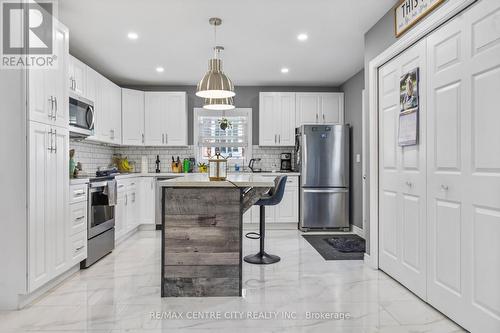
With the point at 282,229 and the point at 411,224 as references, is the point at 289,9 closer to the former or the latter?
the point at 411,224

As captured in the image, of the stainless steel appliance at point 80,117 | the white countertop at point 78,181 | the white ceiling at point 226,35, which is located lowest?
the white countertop at point 78,181

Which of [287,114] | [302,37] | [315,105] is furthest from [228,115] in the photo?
[302,37]

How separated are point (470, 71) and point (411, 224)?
1.30 metres

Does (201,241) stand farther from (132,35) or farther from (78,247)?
(132,35)

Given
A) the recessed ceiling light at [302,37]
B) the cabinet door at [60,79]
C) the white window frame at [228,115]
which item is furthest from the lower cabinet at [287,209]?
the cabinet door at [60,79]

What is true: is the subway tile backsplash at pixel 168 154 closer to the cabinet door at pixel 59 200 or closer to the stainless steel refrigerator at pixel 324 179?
the stainless steel refrigerator at pixel 324 179

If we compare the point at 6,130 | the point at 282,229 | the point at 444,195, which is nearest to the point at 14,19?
the point at 6,130

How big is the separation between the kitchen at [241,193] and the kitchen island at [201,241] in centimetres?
1

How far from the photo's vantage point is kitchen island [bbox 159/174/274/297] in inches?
105

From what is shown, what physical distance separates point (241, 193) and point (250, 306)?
0.87m

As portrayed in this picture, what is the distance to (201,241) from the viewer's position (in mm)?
2664

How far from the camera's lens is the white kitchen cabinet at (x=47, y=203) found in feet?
8.29

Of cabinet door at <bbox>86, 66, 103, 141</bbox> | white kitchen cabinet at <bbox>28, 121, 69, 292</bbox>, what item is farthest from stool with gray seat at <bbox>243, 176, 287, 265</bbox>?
cabinet door at <bbox>86, 66, 103, 141</bbox>

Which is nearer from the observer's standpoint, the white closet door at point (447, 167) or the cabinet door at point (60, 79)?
the white closet door at point (447, 167)
